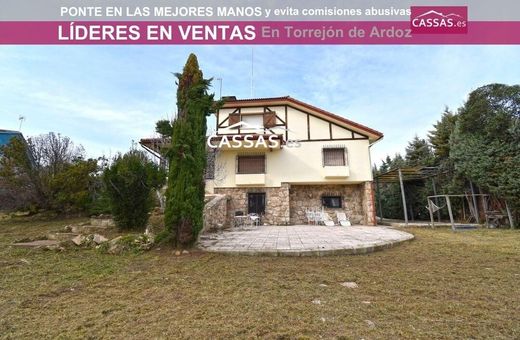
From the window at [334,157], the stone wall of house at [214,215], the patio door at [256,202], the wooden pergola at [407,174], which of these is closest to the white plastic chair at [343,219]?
the window at [334,157]

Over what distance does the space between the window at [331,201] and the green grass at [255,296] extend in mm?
7963

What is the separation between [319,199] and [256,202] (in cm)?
341

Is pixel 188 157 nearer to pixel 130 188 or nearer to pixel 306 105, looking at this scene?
pixel 130 188

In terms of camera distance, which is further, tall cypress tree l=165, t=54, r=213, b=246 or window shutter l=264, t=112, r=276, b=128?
window shutter l=264, t=112, r=276, b=128

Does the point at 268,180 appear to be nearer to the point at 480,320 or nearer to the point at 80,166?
the point at 80,166

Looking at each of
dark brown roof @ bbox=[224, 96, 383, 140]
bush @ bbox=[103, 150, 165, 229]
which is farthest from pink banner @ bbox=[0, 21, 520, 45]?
dark brown roof @ bbox=[224, 96, 383, 140]

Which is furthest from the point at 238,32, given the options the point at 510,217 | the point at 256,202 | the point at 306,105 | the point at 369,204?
the point at 510,217

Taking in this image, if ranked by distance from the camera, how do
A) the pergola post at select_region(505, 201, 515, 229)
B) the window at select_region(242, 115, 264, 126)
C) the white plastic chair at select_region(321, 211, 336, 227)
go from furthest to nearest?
the window at select_region(242, 115, 264, 126) < the white plastic chair at select_region(321, 211, 336, 227) < the pergola post at select_region(505, 201, 515, 229)

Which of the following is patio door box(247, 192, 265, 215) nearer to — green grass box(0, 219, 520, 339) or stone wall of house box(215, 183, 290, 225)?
stone wall of house box(215, 183, 290, 225)

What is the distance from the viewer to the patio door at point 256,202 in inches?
493

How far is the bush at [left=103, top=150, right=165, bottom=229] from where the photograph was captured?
23.3ft

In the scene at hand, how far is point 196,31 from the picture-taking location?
5152 mm
